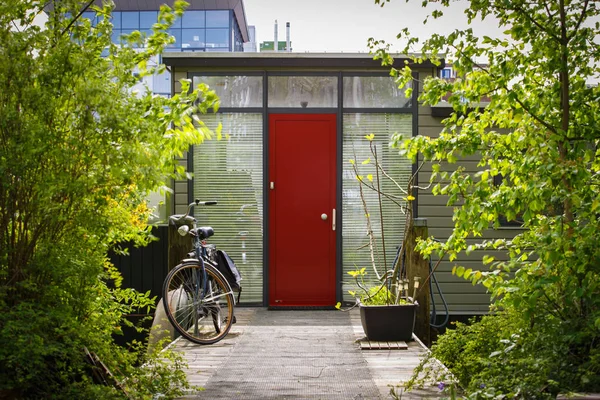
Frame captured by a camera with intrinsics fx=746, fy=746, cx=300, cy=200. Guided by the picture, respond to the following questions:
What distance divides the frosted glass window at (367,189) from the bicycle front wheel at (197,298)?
2.56m

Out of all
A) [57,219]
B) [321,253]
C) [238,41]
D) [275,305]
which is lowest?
[275,305]

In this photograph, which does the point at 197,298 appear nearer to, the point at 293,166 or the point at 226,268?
the point at 226,268

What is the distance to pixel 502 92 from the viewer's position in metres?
4.07

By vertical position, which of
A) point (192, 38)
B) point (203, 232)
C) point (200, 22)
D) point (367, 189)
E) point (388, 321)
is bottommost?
point (388, 321)

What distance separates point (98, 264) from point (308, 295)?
193 inches

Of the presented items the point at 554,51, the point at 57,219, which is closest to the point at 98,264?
the point at 57,219

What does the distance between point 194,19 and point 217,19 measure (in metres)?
1.60

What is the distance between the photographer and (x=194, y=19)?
4038cm

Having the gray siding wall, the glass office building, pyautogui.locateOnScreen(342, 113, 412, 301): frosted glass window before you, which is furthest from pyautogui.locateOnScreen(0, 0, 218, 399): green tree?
the glass office building

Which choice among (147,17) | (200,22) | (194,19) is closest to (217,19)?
(200,22)

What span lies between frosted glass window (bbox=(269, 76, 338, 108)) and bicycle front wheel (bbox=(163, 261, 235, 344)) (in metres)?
2.95

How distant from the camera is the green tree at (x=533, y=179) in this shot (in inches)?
137

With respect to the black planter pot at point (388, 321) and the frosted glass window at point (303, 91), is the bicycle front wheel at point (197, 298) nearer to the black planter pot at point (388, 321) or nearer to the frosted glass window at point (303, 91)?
the black planter pot at point (388, 321)

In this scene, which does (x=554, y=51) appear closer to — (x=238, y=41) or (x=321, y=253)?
(x=321, y=253)
